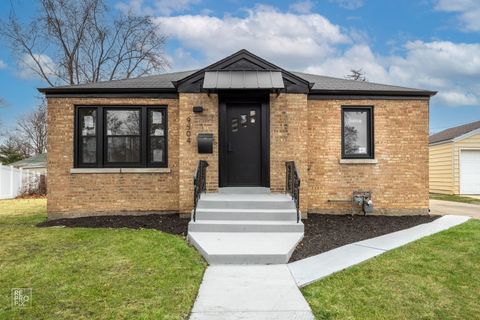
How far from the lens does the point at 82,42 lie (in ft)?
77.8

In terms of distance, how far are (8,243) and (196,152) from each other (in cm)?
418

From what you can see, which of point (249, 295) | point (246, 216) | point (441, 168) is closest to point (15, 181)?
point (246, 216)

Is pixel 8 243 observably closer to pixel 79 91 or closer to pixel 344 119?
pixel 79 91

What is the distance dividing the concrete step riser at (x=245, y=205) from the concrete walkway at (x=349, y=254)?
5.51ft

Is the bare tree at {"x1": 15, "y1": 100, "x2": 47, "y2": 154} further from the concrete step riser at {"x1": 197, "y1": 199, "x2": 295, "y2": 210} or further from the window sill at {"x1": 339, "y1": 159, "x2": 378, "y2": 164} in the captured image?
the window sill at {"x1": 339, "y1": 159, "x2": 378, "y2": 164}

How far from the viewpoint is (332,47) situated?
2131 cm

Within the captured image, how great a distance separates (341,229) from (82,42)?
23.7 meters

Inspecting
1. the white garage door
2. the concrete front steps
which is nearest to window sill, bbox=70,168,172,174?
the concrete front steps

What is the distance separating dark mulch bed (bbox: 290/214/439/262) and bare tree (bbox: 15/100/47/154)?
36.1 m

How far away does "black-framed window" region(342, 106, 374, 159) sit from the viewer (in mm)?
9039

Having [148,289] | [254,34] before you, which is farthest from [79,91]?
[254,34]

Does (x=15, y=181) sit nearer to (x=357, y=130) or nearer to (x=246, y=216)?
(x=246, y=216)

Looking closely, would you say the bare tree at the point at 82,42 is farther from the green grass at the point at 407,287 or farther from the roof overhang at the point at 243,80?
the green grass at the point at 407,287

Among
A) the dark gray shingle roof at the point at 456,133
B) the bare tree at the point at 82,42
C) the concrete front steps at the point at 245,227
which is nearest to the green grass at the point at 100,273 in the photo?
the concrete front steps at the point at 245,227
